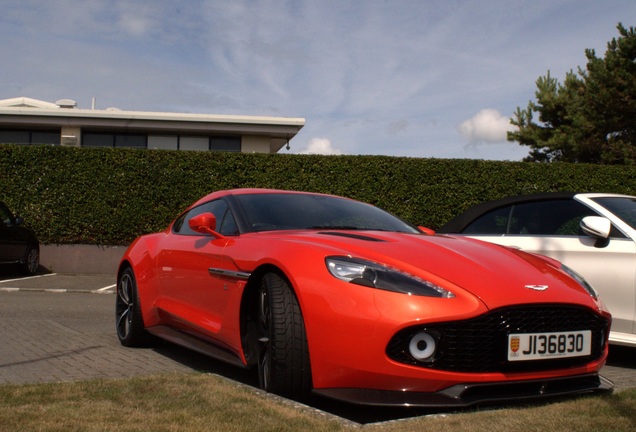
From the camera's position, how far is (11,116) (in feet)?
71.1

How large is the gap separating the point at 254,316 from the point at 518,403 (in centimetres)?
163

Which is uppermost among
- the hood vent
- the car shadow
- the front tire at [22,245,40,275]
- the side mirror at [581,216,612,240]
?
the side mirror at [581,216,612,240]

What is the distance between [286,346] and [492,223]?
343 cm

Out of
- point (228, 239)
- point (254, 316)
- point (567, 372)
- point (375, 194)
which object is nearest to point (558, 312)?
point (567, 372)

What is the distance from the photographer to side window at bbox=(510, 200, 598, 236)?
20.5ft

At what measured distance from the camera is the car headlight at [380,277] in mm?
3730

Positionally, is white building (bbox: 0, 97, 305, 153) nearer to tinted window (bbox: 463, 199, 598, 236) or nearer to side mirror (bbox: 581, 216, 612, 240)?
tinted window (bbox: 463, 199, 598, 236)

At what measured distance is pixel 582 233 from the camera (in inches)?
238

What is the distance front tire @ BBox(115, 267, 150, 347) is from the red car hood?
216 cm

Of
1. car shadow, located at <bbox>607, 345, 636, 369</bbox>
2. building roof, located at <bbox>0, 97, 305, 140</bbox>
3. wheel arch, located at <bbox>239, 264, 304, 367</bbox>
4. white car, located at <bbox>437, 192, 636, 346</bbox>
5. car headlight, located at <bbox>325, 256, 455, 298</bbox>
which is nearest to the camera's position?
car headlight, located at <bbox>325, 256, 455, 298</bbox>

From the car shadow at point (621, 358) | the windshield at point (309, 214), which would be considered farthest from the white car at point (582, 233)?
the windshield at point (309, 214)

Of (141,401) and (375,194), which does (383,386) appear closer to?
(141,401)

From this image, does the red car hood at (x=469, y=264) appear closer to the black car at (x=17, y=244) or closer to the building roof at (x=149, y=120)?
the black car at (x=17, y=244)

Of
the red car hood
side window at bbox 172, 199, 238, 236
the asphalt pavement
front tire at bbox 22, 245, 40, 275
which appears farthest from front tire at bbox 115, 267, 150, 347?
front tire at bbox 22, 245, 40, 275
